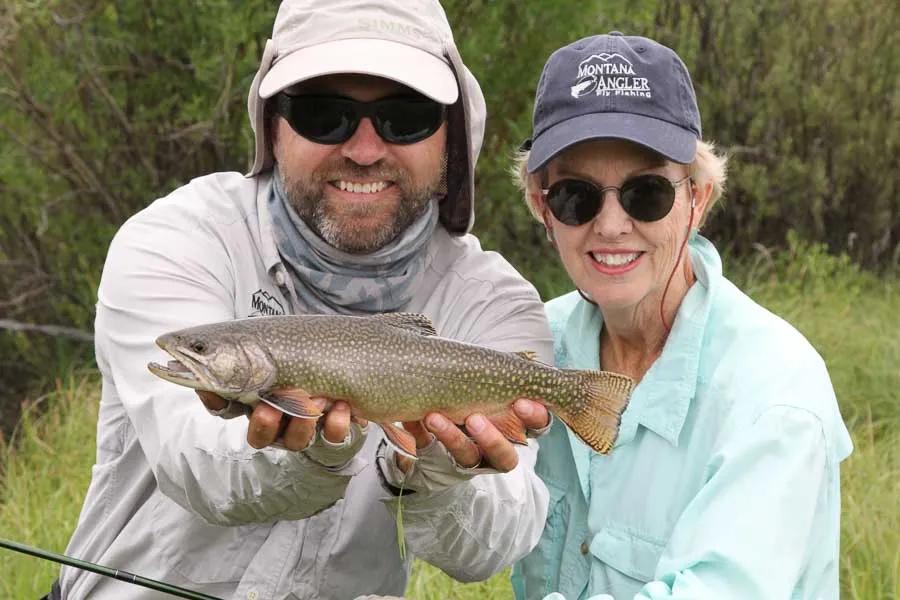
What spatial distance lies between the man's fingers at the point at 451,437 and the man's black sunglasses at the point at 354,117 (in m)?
0.93

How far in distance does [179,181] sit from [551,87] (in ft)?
18.8

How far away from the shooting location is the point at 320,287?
12.4 feet

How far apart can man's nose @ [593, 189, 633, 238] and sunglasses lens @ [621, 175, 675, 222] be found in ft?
0.05

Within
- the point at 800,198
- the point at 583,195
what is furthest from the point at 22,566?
the point at 800,198

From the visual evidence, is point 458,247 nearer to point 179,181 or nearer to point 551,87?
point 551,87

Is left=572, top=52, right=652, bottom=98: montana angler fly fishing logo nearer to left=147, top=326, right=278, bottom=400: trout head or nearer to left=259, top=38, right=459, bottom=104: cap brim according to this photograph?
left=259, top=38, right=459, bottom=104: cap brim

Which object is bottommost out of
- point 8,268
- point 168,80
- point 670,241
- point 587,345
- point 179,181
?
point 8,268

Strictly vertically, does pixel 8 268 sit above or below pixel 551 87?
below

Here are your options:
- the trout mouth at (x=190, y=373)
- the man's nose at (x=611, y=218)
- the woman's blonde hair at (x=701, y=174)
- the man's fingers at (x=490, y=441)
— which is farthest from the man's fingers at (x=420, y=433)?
the woman's blonde hair at (x=701, y=174)

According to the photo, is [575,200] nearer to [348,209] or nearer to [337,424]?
[348,209]

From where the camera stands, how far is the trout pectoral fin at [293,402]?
292cm

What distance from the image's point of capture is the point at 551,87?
3.65m

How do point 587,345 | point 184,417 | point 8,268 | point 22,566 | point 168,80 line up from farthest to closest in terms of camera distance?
point 8,268 → point 168,80 → point 22,566 → point 587,345 → point 184,417

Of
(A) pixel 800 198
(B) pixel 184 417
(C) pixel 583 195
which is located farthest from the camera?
(A) pixel 800 198
